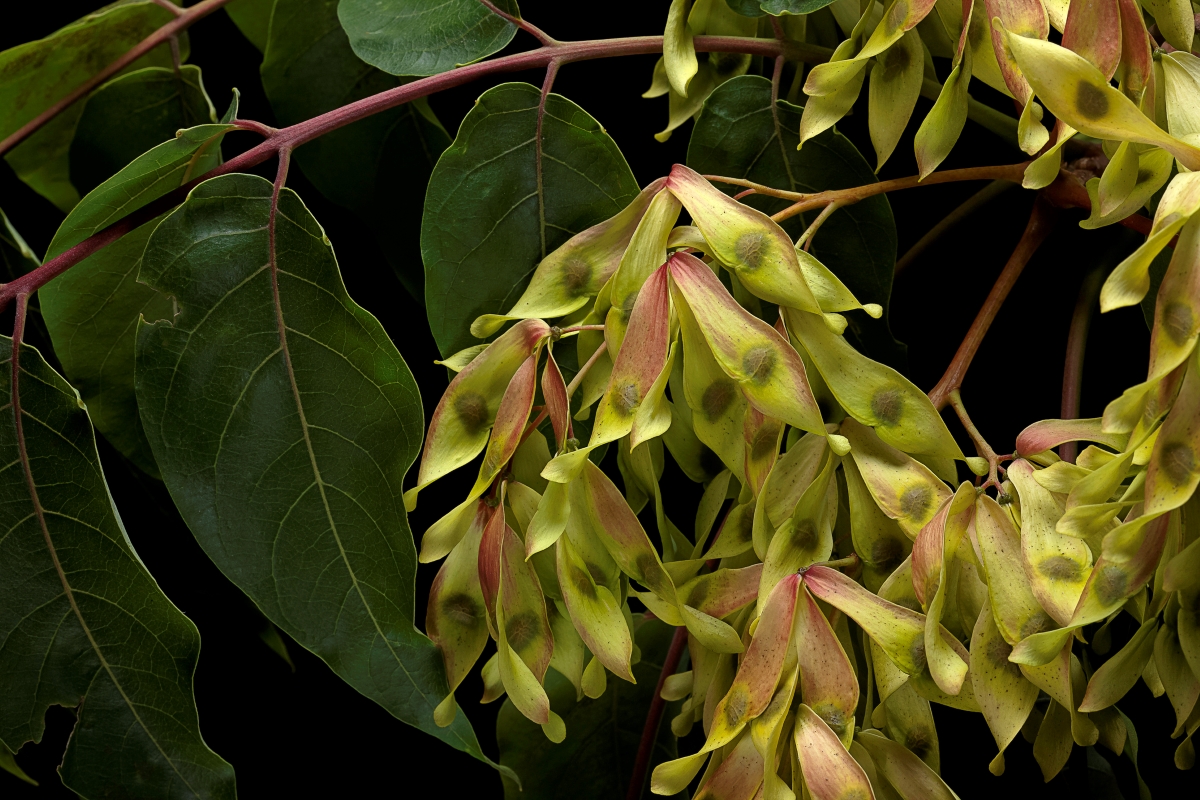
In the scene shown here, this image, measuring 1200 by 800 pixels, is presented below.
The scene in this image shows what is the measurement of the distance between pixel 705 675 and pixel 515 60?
0.31m

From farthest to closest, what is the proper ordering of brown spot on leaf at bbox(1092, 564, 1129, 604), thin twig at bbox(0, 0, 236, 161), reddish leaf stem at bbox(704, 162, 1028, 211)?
thin twig at bbox(0, 0, 236, 161)
reddish leaf stem at bbox(704, 162, 1028, 211)
brown spot on leaf at bbox(1092, 564, 1129, 604)

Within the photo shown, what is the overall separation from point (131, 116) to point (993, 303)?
55cm

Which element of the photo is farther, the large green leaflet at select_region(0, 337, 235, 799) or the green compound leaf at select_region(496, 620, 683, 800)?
the green compound leaf at select_region(496, 620, 683, 800)

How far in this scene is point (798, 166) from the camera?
1.77ft

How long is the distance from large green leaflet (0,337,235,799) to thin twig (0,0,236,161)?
19 cm

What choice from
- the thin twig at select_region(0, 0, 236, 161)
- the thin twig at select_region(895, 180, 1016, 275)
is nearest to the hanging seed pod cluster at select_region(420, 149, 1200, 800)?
the thin twig at select_region(895, 180, 1016, 275)

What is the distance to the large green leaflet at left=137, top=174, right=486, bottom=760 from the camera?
1.56ft

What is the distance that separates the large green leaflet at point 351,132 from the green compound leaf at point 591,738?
290 millimetres

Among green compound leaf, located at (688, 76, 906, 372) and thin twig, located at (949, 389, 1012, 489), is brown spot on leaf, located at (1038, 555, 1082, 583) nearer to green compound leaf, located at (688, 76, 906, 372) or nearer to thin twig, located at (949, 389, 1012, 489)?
thin twig, located at (949, 389, 1012, 489)

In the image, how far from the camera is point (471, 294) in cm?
52

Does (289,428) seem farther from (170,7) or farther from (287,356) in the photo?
(170,7)

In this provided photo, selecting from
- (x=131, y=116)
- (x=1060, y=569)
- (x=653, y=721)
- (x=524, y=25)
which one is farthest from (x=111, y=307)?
(x=1060, y=569)

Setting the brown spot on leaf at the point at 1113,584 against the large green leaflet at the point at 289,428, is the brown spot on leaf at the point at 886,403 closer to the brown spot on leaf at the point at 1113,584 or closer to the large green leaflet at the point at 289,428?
the brown spot on leaf at the point at 1113,584

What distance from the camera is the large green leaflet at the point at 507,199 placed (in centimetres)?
51
